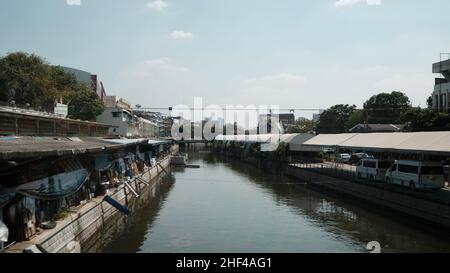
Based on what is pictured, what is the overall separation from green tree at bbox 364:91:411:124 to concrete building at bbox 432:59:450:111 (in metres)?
19.2

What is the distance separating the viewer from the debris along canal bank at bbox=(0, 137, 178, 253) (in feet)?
49.9

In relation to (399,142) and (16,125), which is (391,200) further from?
(16,125)

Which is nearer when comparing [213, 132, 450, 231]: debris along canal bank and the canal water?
the canal water

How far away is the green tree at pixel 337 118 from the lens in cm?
9619

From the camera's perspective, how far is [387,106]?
88250mm

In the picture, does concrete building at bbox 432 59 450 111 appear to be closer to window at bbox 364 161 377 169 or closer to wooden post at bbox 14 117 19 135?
window at bbox 364 161 377 169

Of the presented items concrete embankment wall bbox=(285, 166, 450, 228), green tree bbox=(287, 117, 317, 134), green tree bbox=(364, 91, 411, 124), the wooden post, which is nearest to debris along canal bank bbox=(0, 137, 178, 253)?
the wooden post

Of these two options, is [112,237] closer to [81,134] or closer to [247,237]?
[247,237]

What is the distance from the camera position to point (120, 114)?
3061 inches

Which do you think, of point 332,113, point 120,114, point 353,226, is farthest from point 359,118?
point 353,226

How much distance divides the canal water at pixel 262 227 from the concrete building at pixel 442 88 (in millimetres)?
34969

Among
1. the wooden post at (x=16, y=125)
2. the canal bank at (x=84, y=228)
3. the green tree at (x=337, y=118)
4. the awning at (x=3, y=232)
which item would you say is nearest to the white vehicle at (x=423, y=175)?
the canal bank at (x=84, y=228)

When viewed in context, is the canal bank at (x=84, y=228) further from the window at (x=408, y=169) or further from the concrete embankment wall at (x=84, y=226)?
the window at (x=408, y=169)

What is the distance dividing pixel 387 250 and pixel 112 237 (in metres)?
13.3
